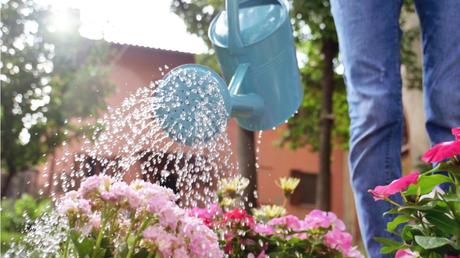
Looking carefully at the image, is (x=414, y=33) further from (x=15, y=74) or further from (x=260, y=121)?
(x=260, y=121)

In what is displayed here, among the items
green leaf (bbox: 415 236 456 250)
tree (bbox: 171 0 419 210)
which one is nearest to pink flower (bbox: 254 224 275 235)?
green leaf (bbox: 415 236 456 250)

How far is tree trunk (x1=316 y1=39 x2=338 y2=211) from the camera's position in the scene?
21.9 feet

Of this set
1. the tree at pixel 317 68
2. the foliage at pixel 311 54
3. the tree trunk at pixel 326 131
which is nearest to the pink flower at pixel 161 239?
the tree at pixel 317 68

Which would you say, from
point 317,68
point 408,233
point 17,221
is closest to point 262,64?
point 408,233

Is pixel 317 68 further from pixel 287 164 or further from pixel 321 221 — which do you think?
pixel 287 164

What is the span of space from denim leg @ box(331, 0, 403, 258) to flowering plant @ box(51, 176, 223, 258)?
0.33 metres

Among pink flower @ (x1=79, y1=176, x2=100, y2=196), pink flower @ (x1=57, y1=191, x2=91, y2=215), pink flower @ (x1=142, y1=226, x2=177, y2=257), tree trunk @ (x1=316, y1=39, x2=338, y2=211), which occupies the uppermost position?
pink flower @ (x1=79, y1=176, x2=100, y2=196)

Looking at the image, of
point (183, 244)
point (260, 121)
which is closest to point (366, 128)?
point (260, 121)

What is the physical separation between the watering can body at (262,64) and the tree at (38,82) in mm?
5940

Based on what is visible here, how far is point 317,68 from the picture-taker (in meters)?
8.06

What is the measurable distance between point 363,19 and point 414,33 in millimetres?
6434

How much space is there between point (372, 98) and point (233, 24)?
0.44m

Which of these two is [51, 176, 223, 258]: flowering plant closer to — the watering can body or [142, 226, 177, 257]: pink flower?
[142, 226, 177, 257]: pink flower

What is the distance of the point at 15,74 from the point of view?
7945mm
